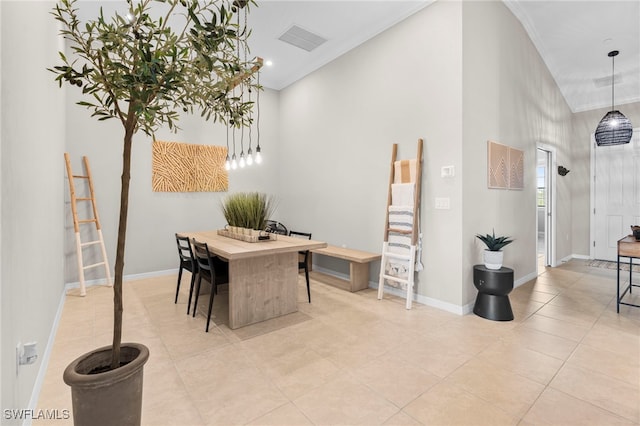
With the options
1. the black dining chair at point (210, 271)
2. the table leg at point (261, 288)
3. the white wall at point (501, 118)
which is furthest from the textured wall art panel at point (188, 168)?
the white wall at point (501, 118)

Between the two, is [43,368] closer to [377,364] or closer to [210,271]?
[210,271]

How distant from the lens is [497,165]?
3793 mm

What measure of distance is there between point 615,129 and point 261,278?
5574 mm

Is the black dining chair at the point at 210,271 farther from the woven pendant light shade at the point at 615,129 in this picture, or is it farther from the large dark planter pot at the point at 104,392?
the woven pendant light shade at the point at 615,129

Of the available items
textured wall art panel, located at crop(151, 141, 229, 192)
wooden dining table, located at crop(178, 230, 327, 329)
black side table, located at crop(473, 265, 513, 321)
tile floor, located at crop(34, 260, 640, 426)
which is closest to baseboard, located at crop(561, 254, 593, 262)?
tile floor, located at crop(34, 260, 640, 426)

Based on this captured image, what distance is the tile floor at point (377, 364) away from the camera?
1796 millimetres

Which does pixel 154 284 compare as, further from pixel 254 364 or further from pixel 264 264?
pixel 254 364

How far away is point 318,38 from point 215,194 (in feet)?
10.0

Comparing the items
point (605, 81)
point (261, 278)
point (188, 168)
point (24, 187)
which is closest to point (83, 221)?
point (188, 168)

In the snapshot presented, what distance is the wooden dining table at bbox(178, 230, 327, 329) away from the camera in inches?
115

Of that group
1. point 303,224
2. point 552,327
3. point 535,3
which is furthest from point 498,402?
point 535,3

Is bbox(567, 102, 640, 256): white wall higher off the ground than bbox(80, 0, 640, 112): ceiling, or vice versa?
bbox(80, 0, 640, 112): ceiling

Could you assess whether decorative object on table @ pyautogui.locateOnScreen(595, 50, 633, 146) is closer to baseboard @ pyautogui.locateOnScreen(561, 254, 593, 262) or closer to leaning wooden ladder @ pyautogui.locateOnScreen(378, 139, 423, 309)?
baseboard @ pyautogui.locateOnScreen(561, 254, 593, 262)

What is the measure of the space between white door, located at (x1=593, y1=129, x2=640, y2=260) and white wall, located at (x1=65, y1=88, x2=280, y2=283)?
6960 millimetres
